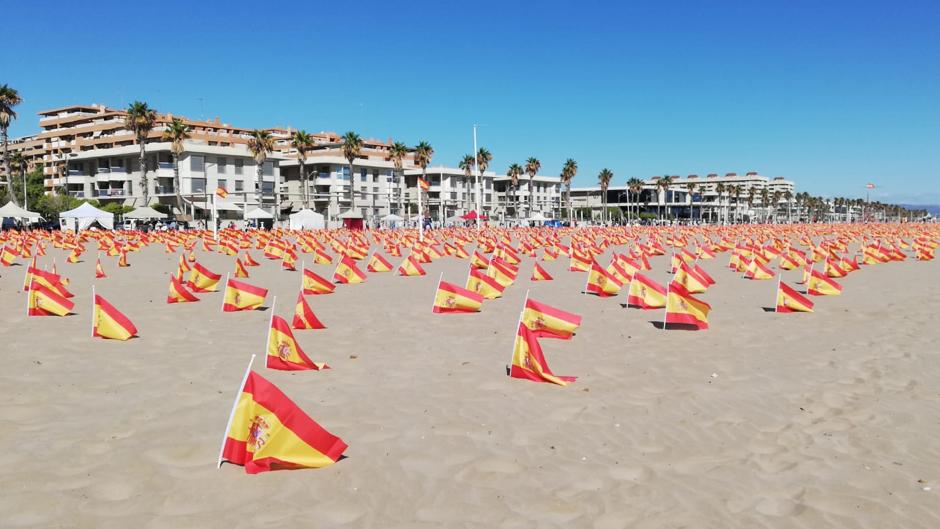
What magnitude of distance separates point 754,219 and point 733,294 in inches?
6540

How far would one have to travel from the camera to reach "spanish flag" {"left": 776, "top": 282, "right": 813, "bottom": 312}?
13.3 metres

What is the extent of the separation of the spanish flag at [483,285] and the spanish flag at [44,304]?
7.82m

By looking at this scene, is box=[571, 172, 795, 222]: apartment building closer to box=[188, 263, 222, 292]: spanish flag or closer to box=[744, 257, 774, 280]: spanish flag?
box=[744, 257, 774, 280]: spanish flag

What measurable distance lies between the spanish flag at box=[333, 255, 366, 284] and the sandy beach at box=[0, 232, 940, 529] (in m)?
6.22

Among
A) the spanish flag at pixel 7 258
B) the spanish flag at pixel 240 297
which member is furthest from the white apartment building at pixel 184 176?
the spanish flag at pixel 240 297

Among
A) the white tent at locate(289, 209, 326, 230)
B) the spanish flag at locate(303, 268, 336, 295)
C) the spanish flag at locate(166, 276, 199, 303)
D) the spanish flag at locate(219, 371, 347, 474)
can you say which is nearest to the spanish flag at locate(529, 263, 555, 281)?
the spanish flag at locate(303, 268, 336, 295)

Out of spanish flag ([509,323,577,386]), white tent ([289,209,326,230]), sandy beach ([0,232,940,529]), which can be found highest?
white tent ([289,209,326,230])

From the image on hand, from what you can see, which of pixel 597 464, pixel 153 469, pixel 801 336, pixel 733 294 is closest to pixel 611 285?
pixel 733 294

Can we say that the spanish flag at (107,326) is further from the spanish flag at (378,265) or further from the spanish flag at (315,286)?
the spanish flag at (378,265)

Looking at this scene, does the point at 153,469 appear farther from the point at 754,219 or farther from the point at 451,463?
the point at 754,219

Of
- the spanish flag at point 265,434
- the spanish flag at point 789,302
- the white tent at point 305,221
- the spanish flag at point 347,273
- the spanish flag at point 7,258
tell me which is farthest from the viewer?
the white tent at point 305,221

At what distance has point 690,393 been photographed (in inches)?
295

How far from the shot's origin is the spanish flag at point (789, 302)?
13.3 meters

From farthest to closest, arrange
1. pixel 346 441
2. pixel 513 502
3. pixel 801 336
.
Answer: pixel 801 336 → pixel 346 441 → pixel 513 502
